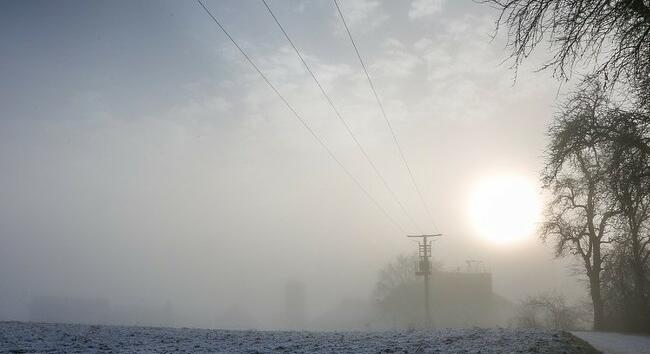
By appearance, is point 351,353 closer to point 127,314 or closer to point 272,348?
point 272,348

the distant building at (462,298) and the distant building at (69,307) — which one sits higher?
the distant building at (462,298)

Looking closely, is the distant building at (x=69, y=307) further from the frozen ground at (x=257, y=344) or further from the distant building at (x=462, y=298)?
the frozen ground at (x=257, y=344)

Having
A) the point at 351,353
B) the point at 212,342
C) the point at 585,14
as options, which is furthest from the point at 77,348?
the point at 585,14

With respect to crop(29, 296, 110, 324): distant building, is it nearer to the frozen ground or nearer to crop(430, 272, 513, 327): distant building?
crop(430, 272, 513, 327): distant building

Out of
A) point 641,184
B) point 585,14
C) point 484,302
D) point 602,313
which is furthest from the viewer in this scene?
point 484,302

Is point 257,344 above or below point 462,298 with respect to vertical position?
below

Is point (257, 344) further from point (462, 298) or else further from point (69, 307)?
point (69, 307)

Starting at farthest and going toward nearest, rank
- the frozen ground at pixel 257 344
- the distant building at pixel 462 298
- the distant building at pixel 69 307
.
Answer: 1. the distant building at pixel 69 307
2. the distant building at pixel 462 298
3. the frozen ground at pixel 257 344

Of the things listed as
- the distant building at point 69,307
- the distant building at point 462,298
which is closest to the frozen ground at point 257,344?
the distant building at point 462,298

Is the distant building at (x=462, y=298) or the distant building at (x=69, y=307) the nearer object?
the distant building at (x=462, y=298)

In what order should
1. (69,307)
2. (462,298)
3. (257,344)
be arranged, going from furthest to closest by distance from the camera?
(69,307) < (462,298) < (257,344)

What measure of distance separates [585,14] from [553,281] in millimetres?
147874

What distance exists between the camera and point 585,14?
8.00m

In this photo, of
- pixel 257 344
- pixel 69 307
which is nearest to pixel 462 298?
pixel 257 344
